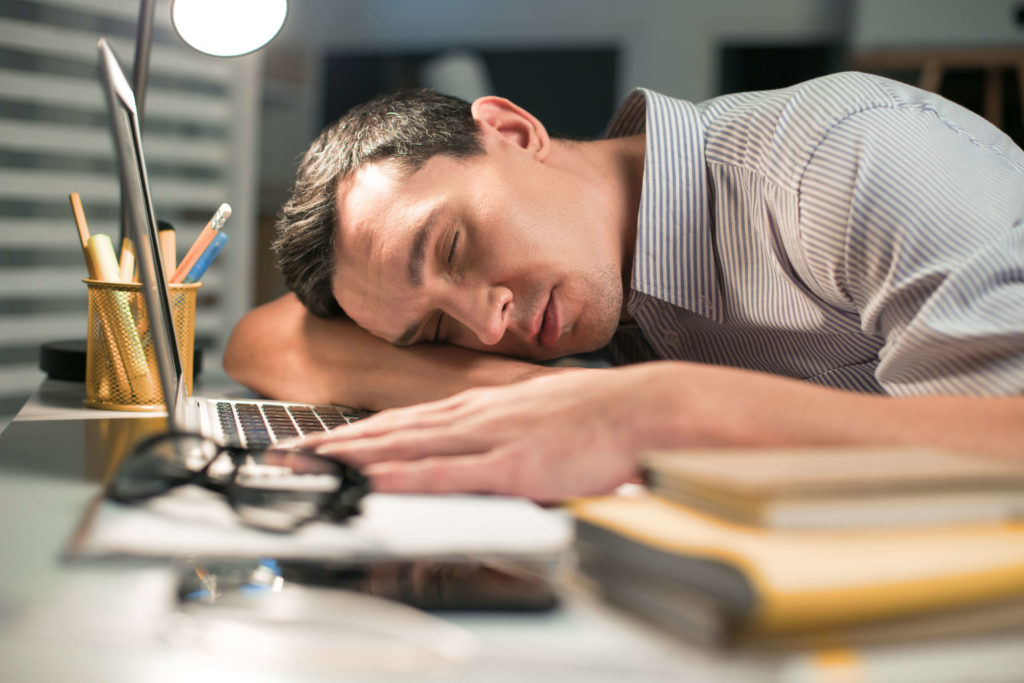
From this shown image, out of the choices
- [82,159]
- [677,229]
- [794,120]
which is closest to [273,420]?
[677,229]

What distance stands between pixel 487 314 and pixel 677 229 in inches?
10.4

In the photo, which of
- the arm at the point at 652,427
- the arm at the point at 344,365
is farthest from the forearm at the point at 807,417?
the arm at the point at 344,365

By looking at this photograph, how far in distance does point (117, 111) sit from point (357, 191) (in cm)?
43

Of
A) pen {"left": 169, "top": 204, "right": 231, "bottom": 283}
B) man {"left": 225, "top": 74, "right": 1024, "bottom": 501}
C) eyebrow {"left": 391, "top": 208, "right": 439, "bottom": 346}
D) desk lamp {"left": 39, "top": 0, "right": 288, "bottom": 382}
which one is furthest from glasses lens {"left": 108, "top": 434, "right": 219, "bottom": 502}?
desk lamp {"left": 39, "top": 0, "right": 288, "bottom": 382}

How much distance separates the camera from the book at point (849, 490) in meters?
0.40

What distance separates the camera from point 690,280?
1.08 m

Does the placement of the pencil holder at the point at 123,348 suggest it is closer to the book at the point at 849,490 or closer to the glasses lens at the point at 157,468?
the glasses lens at the point at 157,468

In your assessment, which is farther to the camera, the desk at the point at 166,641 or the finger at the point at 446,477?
the finger at the point at 446,477

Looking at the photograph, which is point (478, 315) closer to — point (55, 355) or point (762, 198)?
point (762, 198)

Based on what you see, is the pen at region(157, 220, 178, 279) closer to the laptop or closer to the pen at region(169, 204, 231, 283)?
the pen at region(169, 204, 231, 283)

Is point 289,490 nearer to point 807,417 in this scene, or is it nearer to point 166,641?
point 166,641

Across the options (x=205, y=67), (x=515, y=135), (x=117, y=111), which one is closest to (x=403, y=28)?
(x=205, y=67)

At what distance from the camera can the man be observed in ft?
1.92

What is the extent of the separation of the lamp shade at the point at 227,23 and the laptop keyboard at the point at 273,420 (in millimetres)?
488
